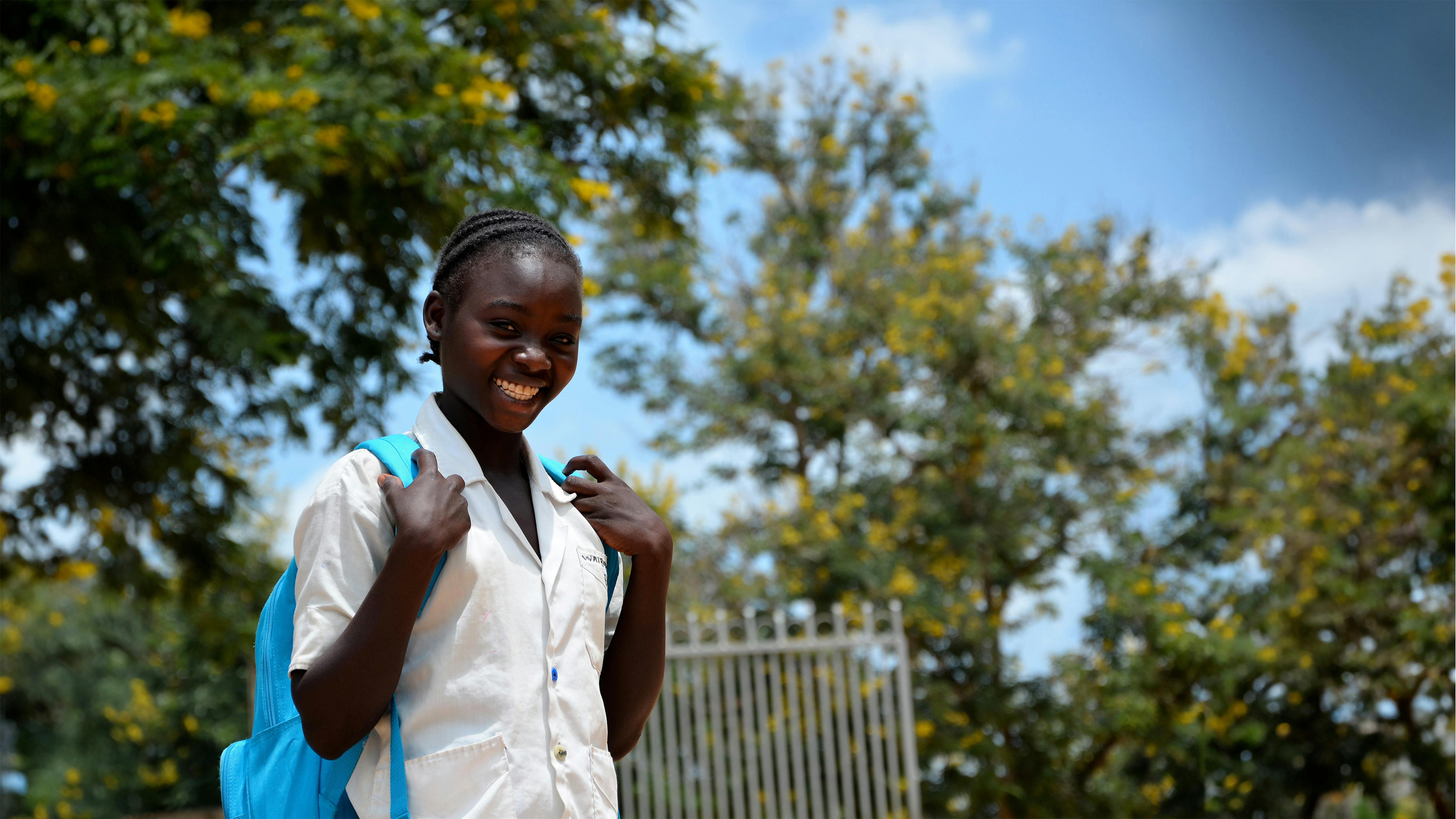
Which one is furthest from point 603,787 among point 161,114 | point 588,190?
point 588,190

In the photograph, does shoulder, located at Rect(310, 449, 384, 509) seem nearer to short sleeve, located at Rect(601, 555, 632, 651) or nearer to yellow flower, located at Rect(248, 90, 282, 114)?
short sleeve, located at Rect(601, 555, 632, 651)

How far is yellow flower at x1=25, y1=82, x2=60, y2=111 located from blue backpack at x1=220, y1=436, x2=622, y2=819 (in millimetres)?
4984

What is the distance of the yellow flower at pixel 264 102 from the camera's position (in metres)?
5.45

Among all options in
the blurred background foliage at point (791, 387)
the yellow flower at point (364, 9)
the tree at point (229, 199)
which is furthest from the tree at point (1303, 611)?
the yellow flower at point (364, 9)

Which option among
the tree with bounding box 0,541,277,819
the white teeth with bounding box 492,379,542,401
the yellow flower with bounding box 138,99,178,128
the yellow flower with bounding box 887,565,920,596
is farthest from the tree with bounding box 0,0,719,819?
the white teeth with bounding box 492,379,542,401

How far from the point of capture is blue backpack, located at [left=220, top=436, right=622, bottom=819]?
1267mm

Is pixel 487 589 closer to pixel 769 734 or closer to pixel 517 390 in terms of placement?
pixel 517 390

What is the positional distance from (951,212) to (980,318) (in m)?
2.70

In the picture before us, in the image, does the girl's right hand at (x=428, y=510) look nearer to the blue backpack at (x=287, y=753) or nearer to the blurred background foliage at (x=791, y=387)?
the blue backpack at (x=287, y=753)

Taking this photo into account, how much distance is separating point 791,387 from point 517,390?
9.56 metres

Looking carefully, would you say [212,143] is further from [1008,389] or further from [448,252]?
[1008,389]

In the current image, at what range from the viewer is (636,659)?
152cm

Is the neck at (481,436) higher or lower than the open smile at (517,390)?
lower

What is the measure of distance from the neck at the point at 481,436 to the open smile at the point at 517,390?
0.19 feet
